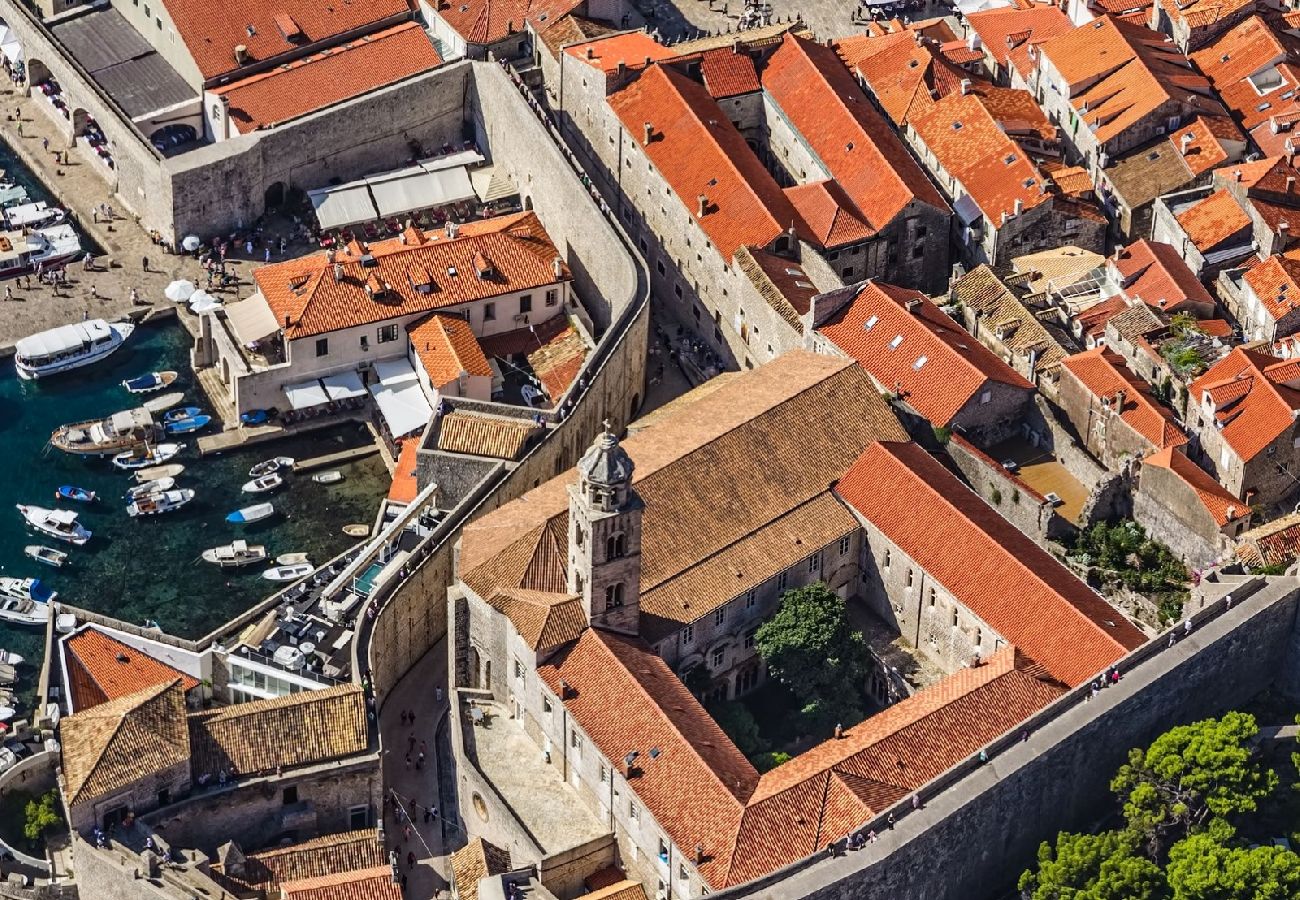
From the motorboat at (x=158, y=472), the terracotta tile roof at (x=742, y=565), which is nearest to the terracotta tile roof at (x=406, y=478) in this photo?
the motorboat at (x=158, y=472)

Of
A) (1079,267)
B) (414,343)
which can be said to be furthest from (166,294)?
(1079,267)

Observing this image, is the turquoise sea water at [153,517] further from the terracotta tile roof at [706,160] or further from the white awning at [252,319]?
the terracotta tile roof at [706,160]

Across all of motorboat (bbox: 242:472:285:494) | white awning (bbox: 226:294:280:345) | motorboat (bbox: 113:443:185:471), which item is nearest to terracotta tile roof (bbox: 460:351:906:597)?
motorboat (bbox: 242:472:285:494)

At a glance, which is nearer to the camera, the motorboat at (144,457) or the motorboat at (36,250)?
the motorboat at (144,457)

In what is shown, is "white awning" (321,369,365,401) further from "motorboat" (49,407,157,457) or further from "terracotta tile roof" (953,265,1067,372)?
"terracotta tile roof" (953,265,1067,372)

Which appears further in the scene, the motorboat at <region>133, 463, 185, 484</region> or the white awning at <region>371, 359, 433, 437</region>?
the white awning at <region>371, 359, 433, 437</region>

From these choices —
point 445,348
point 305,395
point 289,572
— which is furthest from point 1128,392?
point 305,395

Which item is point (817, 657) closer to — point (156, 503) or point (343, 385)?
point (343, 385)
